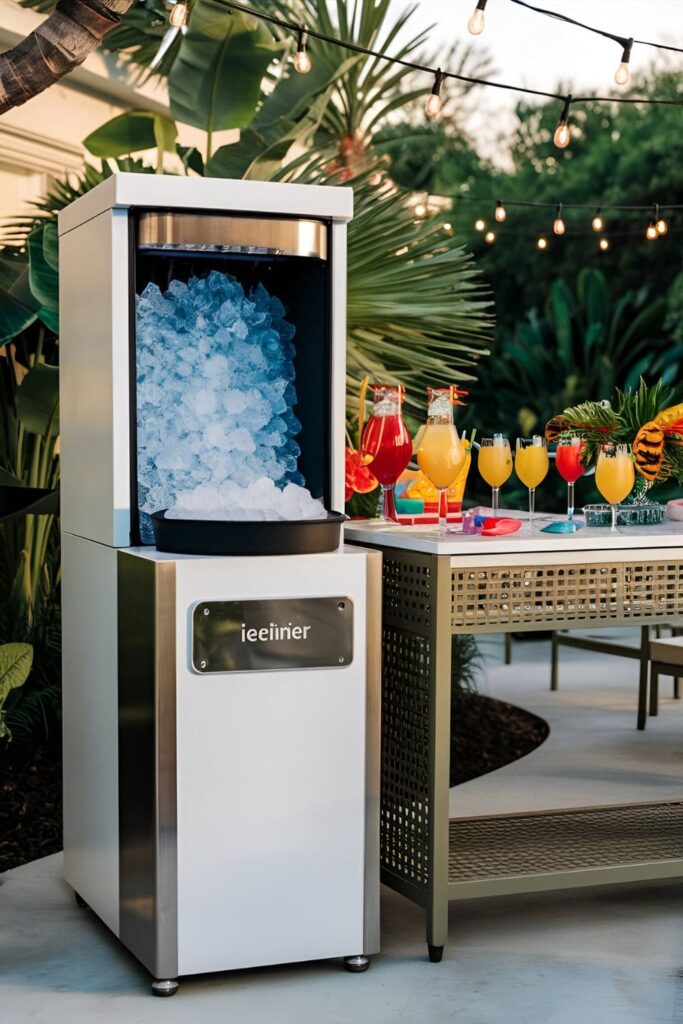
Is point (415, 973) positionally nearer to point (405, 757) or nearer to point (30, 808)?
point (405, 757)

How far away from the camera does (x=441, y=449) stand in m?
3.35

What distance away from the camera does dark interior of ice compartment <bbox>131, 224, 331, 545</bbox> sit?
3.37 metres

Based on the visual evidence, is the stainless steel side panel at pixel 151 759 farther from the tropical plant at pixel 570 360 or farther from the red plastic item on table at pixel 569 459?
the tropical plant at pixel 570 360

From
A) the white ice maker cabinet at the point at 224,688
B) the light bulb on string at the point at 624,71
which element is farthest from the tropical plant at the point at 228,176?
the white ice maker cabinet at the point at 224,688

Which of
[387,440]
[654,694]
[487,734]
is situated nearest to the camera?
[387,440]

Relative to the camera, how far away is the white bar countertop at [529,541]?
3.14m

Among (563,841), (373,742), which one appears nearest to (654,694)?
(563,841)

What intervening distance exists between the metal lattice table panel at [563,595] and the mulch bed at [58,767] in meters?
1.85

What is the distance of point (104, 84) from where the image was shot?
6836 millimetres

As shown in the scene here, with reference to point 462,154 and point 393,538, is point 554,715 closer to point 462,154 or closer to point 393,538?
point 393,538

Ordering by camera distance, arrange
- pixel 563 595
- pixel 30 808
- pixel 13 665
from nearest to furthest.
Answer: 1. pixel 563 595
2. pixel 13 665
3. pixel 30 808

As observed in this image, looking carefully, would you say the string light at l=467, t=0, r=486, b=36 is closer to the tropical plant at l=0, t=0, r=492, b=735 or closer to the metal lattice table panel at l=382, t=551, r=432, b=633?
the tropical plant at l=0, t=0, r=492, b=735

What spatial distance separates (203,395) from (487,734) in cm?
310

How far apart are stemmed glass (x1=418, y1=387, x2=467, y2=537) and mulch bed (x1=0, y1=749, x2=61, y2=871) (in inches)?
73.4
